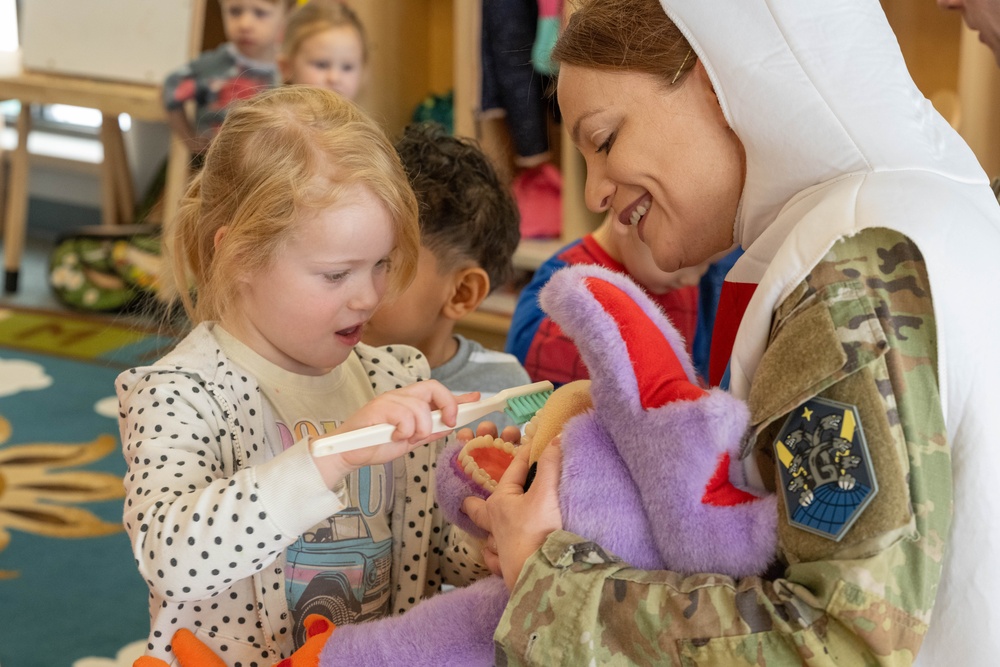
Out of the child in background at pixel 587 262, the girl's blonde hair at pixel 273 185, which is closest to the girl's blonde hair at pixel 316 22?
the child in background at pixel 587 262

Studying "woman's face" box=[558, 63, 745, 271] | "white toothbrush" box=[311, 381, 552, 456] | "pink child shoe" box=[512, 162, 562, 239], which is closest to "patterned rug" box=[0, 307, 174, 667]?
"white toothbrush" box=[311, 381, 552, 456]

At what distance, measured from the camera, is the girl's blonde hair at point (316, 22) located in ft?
9.41

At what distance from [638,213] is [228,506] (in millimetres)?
456

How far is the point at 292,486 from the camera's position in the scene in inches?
35.0

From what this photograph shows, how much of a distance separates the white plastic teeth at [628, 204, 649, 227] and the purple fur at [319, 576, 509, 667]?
36cm

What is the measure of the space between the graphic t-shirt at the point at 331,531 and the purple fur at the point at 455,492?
0.41 ft

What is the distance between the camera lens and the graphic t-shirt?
1.08 meters

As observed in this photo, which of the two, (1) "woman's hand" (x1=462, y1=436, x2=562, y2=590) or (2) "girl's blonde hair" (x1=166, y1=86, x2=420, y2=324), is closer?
(1) "woman's hand" (x1=462, y1=436, x2=562, y2=590)

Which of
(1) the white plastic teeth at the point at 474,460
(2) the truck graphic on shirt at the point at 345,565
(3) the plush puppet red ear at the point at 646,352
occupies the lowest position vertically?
(2) the truck graphic on shirt at the point at 345,565

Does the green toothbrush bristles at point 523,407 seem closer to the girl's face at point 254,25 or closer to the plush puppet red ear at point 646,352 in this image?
the plush puppet red ear at point 646,352

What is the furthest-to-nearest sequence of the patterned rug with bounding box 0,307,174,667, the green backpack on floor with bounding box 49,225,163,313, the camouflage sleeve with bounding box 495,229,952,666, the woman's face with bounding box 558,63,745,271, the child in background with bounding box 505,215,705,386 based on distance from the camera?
the green backpack on floor with bounding box 49,225,163,313 → the patterned rug with bounding box 0,307,174,667 → the child in background with bounding box 505,215,705,386 → the woman's face with bounding box 558,63,745,271 → the camouflage sleeve with bounding box 495,229,952,666

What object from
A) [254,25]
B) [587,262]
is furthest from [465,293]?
[254,25]

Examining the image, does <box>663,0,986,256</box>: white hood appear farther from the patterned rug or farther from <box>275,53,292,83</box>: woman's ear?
<box>275,53,292,83</box>: woman's ear

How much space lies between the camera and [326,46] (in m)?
2.86
